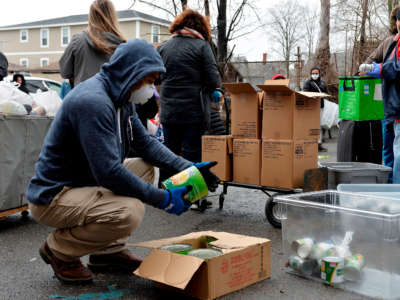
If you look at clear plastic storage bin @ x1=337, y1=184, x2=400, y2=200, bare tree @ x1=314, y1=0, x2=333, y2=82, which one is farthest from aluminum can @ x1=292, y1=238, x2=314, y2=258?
bare tree @ x1=314, y1=0, x2=333, y2=82

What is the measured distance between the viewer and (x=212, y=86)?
4828 millimetres

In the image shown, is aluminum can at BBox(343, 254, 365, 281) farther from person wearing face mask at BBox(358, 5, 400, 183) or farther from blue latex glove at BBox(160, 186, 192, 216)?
person wearing face mask at BBox(358, 5, 400, 183)

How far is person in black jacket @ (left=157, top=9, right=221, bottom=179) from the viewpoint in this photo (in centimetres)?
477

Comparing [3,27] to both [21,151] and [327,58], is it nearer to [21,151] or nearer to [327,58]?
[327,58]

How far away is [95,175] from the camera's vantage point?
259 cm

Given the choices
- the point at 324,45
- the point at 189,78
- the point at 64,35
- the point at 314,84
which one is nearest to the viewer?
the point at 189,78

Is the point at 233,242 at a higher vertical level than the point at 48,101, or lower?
lower

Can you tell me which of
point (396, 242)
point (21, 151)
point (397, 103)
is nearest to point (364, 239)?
point (396, 242)

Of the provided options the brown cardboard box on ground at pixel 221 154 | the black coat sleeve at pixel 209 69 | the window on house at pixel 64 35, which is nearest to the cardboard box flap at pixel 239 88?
the black coat sleeve at pixel 209 69

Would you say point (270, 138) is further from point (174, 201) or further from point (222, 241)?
point (174, 201)

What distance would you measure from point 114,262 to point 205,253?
2.27 ft

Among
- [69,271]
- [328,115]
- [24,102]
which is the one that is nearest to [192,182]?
[69,271]

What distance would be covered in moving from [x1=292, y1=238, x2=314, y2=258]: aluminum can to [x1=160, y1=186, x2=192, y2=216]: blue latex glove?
86 centimetres

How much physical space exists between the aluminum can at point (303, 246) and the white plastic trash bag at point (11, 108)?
105 inches
